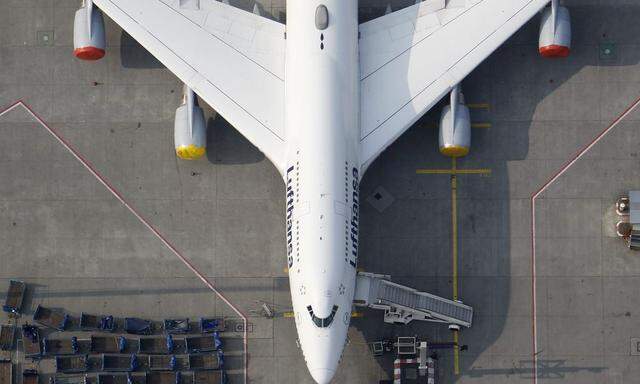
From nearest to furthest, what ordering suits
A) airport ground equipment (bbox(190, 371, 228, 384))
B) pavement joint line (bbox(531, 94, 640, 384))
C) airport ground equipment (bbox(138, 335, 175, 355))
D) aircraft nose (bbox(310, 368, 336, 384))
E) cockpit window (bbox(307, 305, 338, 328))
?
cockpit window (bbox(307, 305, 338, 328))
aircraft nose (bbox(310, 368, 336, 384))
airport ground equipment (bbox(190, 371, 228, 384))
pavement joint line (bbox(531, 94, 640, 384))
airport ground equipment (bbox(138, 335, 175, 355))

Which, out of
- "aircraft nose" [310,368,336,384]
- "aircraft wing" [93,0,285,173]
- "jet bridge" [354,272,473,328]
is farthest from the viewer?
"aircraft wing" [93,0,285,173]

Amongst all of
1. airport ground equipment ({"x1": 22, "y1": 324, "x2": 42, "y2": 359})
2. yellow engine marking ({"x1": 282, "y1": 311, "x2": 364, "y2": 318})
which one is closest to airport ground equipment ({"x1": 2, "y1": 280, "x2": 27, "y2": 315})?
airport ground equipment ({"x1": 22, "y1": 324, "x2": 42, "y2": 359})

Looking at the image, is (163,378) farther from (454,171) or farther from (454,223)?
(454,171)

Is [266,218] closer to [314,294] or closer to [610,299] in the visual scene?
[314,294]

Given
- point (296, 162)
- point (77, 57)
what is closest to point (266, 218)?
point (296, 162)

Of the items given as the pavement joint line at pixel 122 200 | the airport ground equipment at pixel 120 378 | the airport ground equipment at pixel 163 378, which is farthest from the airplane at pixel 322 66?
the airport ground equipment at pixel 120 378

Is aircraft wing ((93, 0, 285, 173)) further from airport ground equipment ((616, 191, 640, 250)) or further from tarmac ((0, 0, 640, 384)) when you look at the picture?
airport ground equipment ((616, 191, 640, 250))
